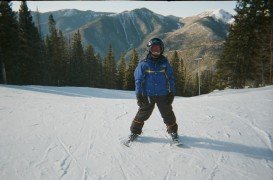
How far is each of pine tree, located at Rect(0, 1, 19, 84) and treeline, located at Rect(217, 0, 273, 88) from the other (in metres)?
27.2

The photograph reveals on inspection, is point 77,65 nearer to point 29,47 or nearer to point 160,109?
point 29,47

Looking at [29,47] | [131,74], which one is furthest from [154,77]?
[131,74]

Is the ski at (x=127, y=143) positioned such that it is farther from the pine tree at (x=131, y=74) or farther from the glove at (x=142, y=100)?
the pine tree at (x=131, y=74)

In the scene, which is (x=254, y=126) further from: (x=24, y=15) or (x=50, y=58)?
(x=50, y=58)

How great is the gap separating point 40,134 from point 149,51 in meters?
3.44

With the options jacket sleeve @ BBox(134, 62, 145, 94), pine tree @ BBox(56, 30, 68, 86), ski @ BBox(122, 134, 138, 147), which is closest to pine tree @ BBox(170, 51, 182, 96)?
pine tree @ BBox(56, 30, 68, 86)

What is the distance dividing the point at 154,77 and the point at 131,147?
1614mm

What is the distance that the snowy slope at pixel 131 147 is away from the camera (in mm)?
4629

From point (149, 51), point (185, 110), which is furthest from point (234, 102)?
point (149, 51)

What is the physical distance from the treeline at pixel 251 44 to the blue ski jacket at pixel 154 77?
26.8 metres

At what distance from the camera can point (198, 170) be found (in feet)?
15.5

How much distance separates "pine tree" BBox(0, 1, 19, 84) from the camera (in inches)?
1228

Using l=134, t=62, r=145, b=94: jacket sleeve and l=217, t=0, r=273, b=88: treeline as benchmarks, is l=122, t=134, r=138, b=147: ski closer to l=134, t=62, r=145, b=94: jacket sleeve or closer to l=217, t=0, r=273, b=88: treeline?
l=134, t=62, r=145, b=94: jacket sleeve

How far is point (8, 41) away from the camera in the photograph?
3191 cm
